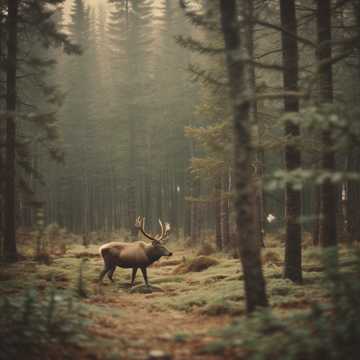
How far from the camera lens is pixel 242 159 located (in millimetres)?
5531

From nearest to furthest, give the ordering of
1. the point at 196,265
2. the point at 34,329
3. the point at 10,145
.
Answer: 1. the point at 34,329
2. the point at 10,145
3. the point at 196,265

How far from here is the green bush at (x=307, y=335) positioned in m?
4.03

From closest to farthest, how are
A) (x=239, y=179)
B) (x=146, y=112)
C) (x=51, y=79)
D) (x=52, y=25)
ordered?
1. (x=239, y=179)
2. (x=52, y=25)
3. (x=146, y=112)
4. (x=51, y=79)

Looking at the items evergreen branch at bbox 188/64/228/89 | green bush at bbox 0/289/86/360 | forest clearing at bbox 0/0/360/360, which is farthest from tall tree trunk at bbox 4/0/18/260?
green bush at bbox 0/289/86/360

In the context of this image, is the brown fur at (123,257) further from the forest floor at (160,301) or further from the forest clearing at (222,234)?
the forest floor at (160,301)

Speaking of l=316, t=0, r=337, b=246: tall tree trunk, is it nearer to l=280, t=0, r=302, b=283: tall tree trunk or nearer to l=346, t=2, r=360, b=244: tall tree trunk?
l=280, t=0, r=302, b=283: tall tree trunk

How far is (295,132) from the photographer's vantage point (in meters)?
9.48

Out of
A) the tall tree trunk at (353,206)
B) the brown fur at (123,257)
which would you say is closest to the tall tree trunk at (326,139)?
the brown fur at (123,257)

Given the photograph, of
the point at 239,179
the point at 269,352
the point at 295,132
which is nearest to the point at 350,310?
the point at 269,352

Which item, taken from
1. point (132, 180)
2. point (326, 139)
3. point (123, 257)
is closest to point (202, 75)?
point (326, 139)

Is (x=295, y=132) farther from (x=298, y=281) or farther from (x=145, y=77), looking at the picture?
(x=145, y=77)

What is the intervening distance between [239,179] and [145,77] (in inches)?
1141

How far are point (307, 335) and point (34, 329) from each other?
3590mm

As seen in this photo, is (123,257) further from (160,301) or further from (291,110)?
(291,110)
